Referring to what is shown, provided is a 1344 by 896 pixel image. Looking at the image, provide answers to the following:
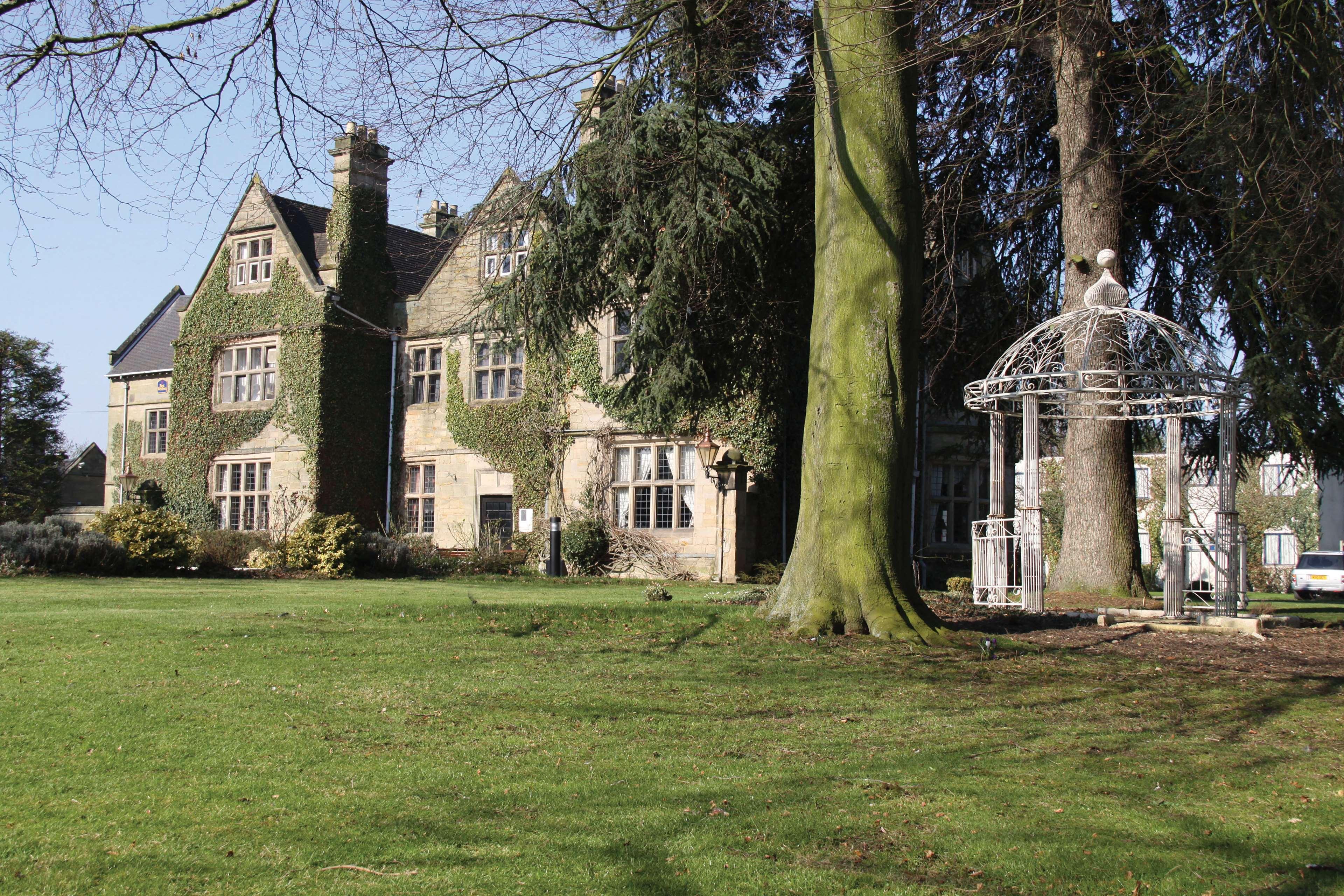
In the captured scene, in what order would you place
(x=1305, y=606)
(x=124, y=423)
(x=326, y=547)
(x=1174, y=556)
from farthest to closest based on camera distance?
(x=124, y=423) < (x=1305, y=606) < (x=326, y=547) < (x=1174, y=556)

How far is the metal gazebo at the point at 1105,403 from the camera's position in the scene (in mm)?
12258

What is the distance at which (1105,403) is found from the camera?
1356cm

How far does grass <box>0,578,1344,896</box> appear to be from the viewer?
4.23 meters

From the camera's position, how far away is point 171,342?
30.7 metres

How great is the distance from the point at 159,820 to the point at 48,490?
1638 inches

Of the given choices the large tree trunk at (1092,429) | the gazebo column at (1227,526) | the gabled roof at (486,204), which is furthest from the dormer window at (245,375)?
the gazebo column at (1227,526)

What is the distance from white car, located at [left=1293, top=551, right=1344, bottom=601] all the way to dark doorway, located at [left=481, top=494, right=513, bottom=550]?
21754mm

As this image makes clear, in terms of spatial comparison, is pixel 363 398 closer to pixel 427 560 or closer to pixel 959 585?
pixel 427 560

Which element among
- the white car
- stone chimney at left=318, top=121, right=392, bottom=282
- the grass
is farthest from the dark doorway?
the white car

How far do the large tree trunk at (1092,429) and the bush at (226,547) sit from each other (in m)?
15.0

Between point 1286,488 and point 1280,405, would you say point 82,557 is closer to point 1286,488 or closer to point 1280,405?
point 1280,405

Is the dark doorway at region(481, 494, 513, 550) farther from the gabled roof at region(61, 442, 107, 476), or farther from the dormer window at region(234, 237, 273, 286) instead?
the gabled roof at region(61, 442, 107, 476)

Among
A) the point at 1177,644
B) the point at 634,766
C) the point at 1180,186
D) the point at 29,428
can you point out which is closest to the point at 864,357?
the point at 1177,644

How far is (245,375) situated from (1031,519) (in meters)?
22.8
